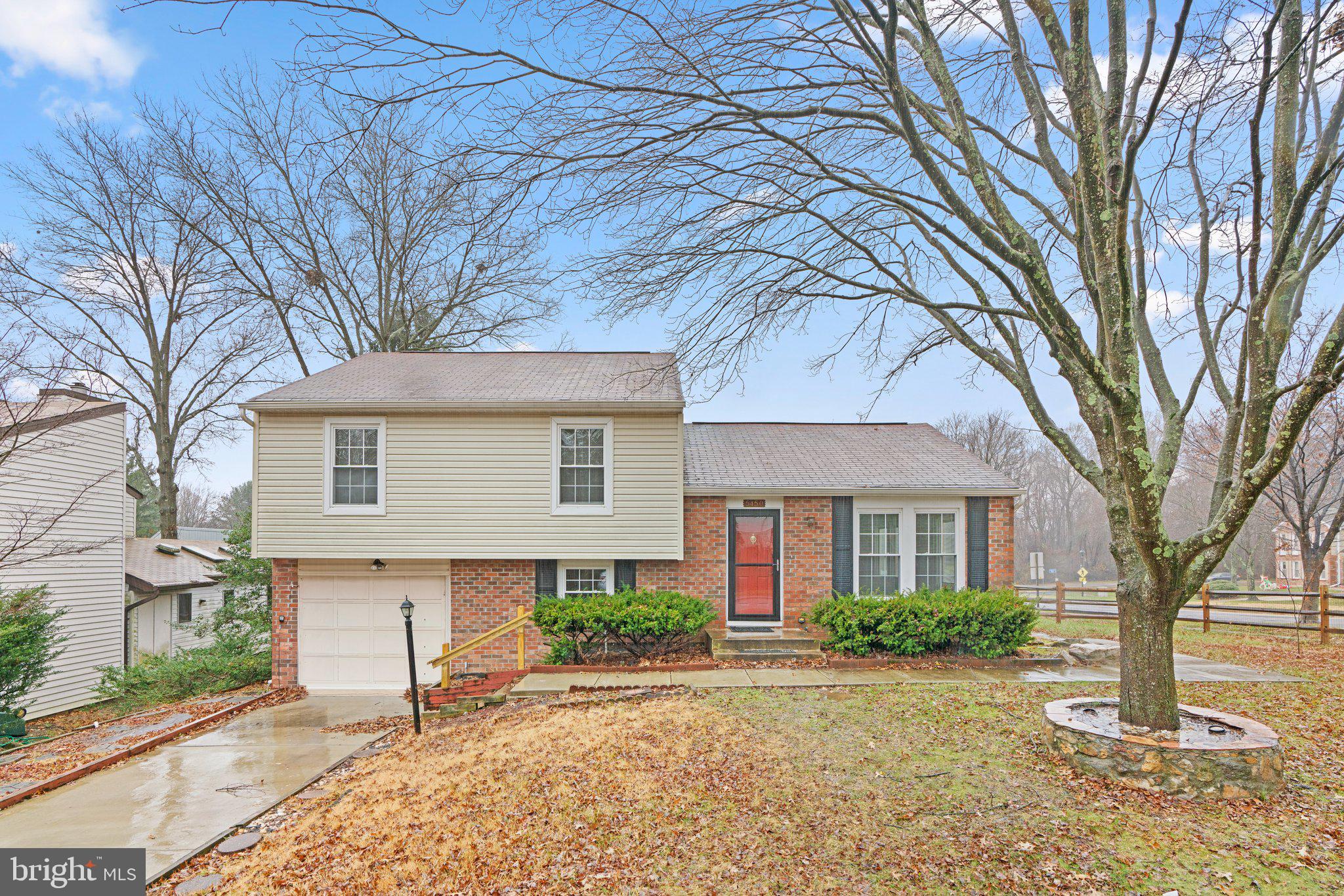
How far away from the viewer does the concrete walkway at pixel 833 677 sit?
29.7ft

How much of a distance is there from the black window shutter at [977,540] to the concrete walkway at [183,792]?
33.0 ft

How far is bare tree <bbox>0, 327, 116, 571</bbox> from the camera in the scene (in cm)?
1136

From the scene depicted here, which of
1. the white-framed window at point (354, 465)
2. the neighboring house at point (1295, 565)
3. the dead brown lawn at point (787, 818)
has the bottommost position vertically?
the neighboring house at point (1295, 565)

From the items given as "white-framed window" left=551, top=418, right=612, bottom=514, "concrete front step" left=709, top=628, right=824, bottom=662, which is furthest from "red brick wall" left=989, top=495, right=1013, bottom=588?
"white-framed window" left=551, top=418, right=612, bottom=514

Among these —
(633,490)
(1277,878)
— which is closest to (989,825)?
(1277,878)

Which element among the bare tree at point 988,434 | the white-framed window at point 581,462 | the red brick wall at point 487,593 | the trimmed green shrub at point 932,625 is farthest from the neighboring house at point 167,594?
the bare tree at point 988,434

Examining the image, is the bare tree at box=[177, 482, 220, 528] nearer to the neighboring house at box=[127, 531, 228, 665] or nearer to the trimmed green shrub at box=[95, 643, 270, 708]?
the neighboring house at box=[127, 531, 228, 665]

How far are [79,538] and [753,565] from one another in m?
14.2

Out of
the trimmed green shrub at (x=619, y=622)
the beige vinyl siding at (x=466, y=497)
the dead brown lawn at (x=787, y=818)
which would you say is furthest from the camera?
the beige vinyl siding at (x=466, y=497)

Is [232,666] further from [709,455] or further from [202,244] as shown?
[202,244]

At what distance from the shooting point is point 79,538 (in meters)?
14.9

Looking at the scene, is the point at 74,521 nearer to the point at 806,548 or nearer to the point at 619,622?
the point at 619,622

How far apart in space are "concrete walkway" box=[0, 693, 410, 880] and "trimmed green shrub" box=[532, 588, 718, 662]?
117 inches

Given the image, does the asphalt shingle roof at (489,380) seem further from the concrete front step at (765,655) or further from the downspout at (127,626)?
the downspout at (127,626)
